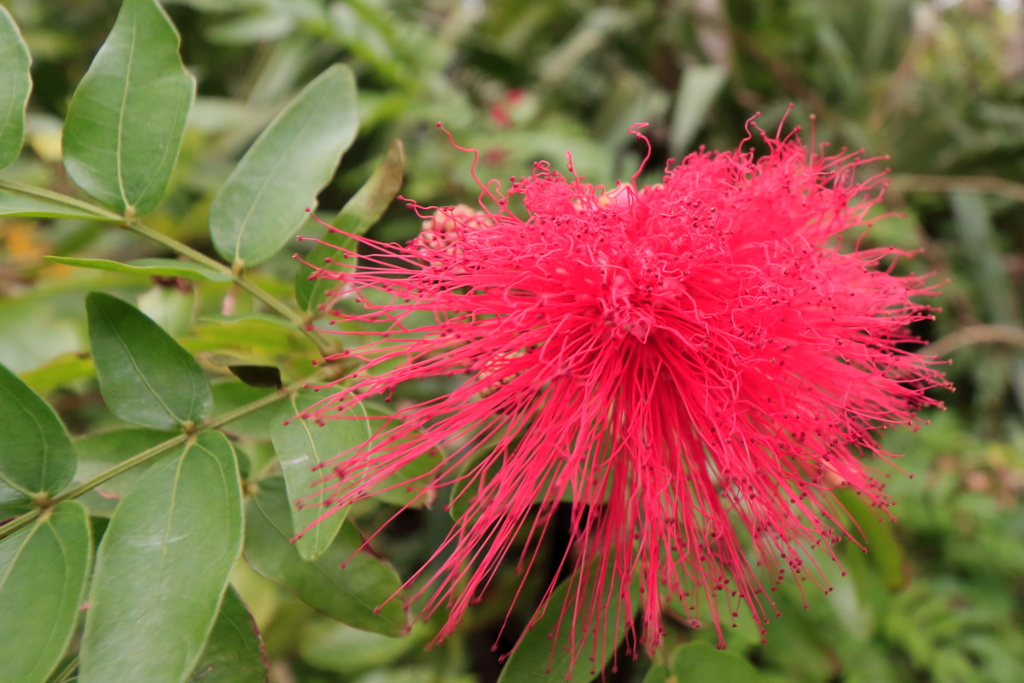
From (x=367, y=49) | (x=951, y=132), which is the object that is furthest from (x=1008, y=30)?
(x=367, y=49)

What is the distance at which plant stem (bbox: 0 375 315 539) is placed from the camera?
1.77ft

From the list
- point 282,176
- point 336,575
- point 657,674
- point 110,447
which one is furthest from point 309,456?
point 657,674

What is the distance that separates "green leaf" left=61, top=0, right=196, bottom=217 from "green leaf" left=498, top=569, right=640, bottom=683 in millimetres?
614

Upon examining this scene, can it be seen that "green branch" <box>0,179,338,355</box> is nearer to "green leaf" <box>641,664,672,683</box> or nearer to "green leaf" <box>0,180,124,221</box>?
"green leaf" <box>0,180,124,221</box>

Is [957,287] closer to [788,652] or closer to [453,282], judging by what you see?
[788,652]

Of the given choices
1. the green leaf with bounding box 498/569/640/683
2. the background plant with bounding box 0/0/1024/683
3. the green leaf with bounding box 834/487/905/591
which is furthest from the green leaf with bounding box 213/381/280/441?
the green leaf with bounding box 834/487/905/591

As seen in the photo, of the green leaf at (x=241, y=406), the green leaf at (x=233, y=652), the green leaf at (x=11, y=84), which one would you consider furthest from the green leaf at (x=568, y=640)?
the green leaf at (x=11, y=84)

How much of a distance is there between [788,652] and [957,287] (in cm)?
120

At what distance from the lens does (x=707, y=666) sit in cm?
68

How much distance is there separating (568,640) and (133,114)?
28.8 inches

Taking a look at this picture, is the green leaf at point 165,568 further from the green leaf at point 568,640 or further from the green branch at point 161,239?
the green leaf at point 568,640

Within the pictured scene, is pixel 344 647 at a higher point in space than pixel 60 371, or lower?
lower

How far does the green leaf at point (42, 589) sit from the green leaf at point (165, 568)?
3 cm

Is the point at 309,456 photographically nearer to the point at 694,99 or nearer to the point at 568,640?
the point at 568,640
